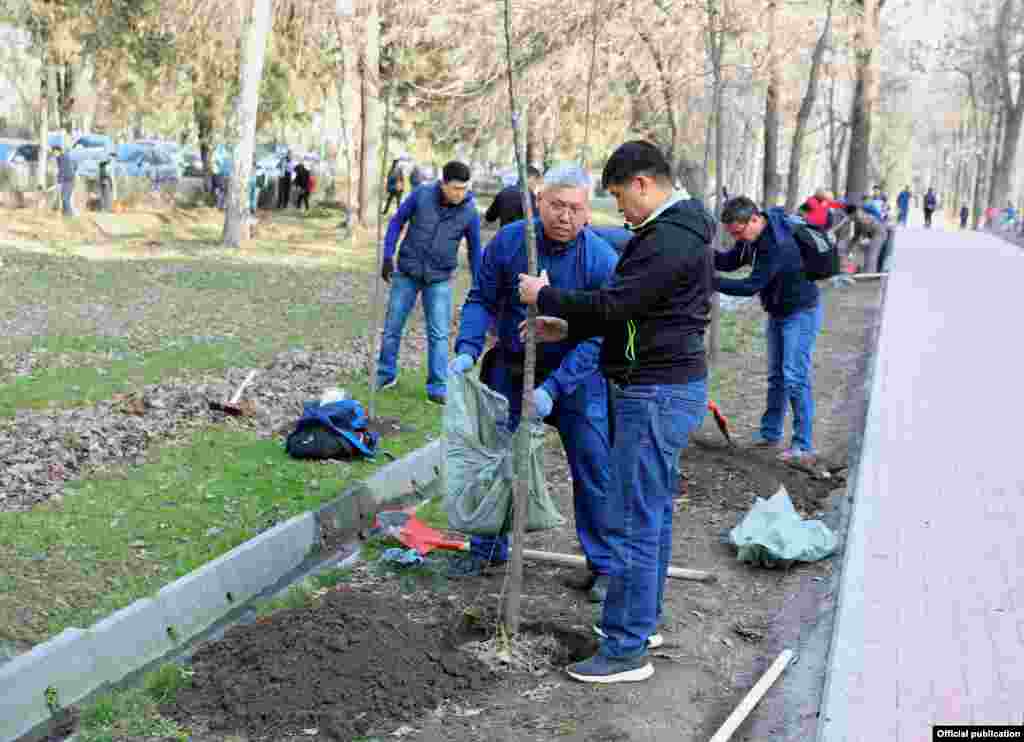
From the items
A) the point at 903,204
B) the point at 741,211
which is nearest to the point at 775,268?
the point at 741,211

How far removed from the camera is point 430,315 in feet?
31.9

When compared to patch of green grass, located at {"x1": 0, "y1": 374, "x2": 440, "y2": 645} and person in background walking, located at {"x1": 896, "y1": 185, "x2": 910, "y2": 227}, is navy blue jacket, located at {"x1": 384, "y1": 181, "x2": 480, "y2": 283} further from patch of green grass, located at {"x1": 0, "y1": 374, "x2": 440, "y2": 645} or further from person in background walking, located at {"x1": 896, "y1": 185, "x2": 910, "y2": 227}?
person in background walking, located at {"x1": 896, "y1": 185, "x2": 910, "y2": 227}

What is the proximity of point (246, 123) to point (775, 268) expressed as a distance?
52.3 feet

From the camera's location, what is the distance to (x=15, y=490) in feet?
21.8

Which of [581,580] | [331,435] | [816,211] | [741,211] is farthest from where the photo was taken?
[816,211]

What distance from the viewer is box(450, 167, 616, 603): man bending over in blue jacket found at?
5.34 m

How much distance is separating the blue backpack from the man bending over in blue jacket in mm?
2302

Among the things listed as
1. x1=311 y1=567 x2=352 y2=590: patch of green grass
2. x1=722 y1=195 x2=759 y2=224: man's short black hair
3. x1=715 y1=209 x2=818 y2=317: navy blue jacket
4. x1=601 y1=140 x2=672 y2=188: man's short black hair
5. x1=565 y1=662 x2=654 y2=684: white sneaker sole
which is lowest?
x1=311 y1=567 x2=352 y2=590: patch of green grass

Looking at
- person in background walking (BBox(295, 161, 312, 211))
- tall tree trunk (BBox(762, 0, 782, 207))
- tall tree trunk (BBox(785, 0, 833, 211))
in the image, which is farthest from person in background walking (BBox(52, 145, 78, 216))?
tall tree trunk (BBox(785, 0, 833, 211))

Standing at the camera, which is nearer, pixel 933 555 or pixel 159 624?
pixel 159 624

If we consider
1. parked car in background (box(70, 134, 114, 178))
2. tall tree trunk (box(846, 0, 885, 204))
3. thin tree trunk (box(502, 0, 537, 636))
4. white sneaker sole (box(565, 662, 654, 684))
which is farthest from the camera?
parked car in background (box(70, 134, 114, 178))

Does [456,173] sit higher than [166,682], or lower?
higher

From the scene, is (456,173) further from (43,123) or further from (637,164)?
(43,123)

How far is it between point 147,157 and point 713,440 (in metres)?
31.6
